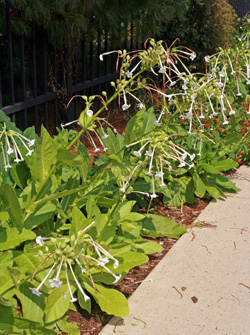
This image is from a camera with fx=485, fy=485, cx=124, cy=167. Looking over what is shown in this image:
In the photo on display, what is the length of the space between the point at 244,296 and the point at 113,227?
0.92 m

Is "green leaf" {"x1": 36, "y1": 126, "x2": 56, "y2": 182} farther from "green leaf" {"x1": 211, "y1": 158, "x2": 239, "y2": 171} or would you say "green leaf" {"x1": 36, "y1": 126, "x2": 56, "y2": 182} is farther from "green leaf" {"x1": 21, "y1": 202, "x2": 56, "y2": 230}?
"green leaf" {"x1": 211, "y1": 158, "x2": 239, "y2": 171}

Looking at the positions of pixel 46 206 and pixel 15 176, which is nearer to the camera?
pixel 46 206

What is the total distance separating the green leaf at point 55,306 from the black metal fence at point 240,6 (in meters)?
12.3

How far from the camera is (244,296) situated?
3.00 metres

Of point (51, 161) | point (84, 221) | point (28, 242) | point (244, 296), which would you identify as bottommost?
point (244, 296)

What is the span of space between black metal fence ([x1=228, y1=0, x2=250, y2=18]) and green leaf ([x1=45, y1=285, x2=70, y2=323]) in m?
12.3

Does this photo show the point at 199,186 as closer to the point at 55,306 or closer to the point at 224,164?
the point at 224,164

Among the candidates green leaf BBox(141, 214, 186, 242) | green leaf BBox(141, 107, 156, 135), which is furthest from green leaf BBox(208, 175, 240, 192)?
green leaf BBox(141, 107, 156, 135)

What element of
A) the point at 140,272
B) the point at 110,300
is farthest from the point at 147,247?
the point at 110,300

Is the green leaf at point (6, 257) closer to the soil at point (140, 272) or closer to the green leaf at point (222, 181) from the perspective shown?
the soil at point (140, 272)

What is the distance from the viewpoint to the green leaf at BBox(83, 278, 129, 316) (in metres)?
2.63

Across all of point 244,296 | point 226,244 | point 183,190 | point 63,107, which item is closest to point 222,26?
point 63,107

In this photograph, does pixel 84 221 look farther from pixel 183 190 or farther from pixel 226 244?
pixel 183 190

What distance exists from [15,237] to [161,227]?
52.6 inches
